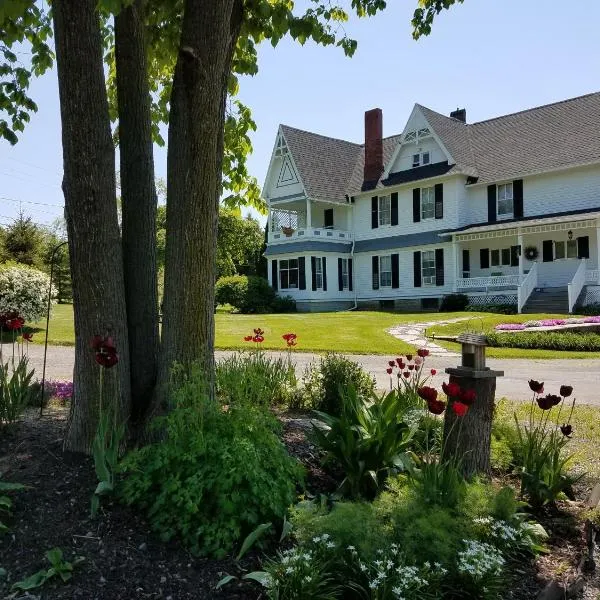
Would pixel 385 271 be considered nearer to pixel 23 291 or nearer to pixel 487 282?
pixel 487 282

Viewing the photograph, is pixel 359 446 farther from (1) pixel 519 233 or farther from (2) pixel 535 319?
(1) pixel 519 233

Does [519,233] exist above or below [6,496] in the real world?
above

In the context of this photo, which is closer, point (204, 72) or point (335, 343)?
point (204, 72)

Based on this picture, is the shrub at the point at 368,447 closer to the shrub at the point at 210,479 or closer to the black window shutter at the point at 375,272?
the shrub at the point at 210,479

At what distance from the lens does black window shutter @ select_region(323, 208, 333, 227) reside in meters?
35.6

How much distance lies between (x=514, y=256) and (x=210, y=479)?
27613mm

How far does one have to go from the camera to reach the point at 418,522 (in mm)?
2904

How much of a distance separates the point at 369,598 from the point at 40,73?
23.0 ft

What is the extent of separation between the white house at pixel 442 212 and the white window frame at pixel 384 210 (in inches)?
3.1

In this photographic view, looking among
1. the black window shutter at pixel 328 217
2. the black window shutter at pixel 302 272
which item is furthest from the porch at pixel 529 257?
the black window shutter at pixel 328 217

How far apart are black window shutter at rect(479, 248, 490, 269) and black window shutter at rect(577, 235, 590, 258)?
4.55 meters

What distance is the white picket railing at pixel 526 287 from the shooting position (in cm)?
2420

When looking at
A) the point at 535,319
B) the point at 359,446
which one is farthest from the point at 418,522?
the point at 535,319

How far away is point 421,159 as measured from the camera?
31203 millimetres
